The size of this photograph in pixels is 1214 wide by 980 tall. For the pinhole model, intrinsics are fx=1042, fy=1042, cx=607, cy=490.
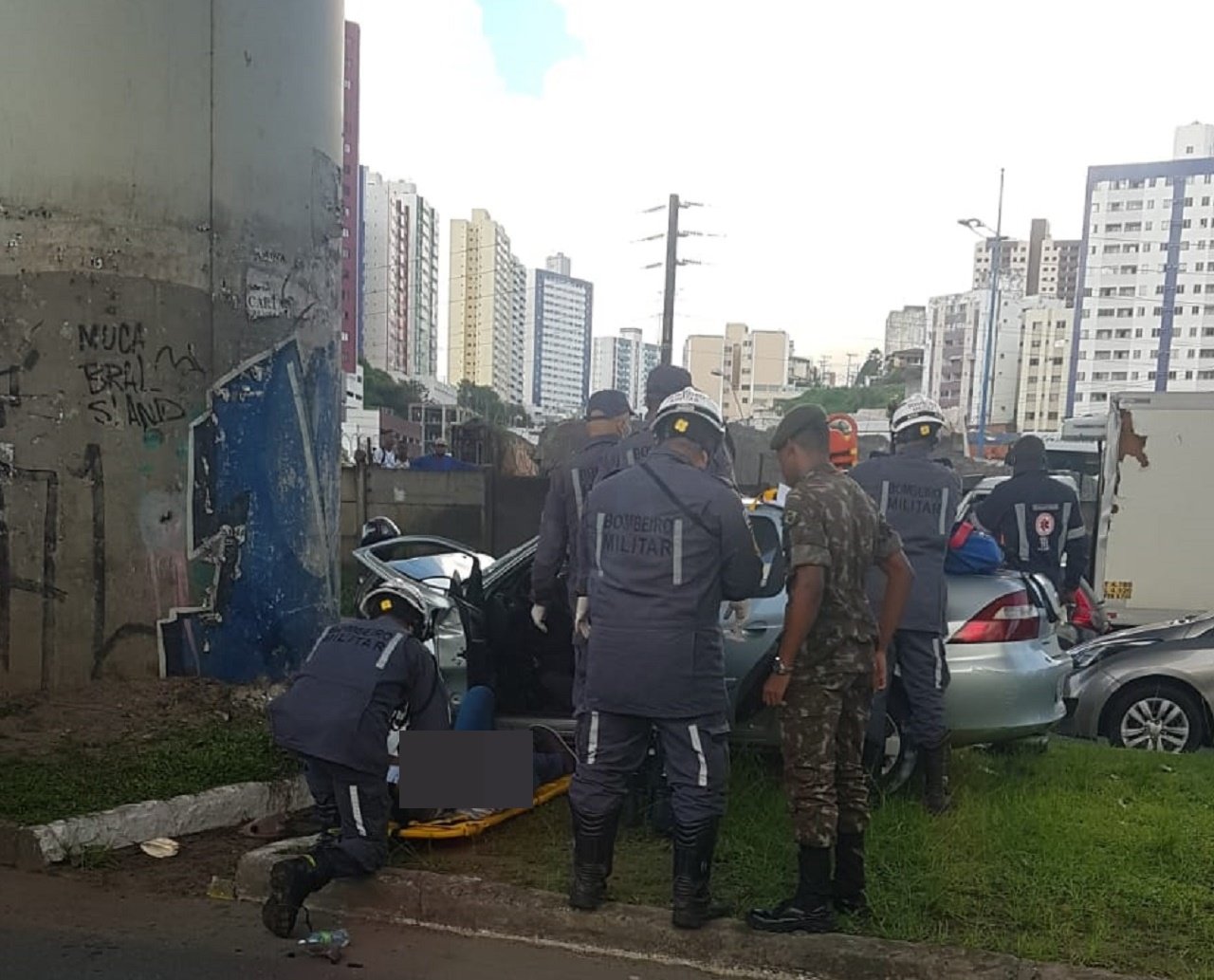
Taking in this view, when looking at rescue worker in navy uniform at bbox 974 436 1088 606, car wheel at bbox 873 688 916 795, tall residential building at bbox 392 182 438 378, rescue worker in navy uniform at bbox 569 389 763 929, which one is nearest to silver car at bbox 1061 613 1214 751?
rescue worker in navy uniform at bbox 974 436 1088 606

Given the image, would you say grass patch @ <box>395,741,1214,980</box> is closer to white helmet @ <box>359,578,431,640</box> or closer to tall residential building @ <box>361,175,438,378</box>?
white helmet @ <box>359,578,431,640</box>

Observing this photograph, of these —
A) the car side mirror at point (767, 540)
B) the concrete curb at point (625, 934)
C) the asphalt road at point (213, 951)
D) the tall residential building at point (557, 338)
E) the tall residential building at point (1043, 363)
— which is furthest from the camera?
the tall residential building at point (1043, 363)

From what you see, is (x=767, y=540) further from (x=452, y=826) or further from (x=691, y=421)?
(x=452, y=826)

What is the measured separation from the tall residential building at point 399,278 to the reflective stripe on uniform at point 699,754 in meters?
45.4

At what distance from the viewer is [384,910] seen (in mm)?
3834

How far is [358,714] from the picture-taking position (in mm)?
3732

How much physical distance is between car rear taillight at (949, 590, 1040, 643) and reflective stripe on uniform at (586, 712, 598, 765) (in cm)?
216

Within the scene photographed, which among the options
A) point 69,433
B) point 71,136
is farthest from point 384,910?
point 71,136

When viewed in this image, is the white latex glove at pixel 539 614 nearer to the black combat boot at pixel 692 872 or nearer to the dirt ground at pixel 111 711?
the black combat boot at pixel 692 872

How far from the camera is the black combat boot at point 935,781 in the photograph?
15.1ft

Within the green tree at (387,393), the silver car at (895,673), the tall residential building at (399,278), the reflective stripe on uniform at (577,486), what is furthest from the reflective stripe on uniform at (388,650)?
the green tree at (387,393)

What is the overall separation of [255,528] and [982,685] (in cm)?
399

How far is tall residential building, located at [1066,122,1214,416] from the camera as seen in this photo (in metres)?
79.9

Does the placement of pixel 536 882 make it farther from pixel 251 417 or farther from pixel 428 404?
pixel 428 404
